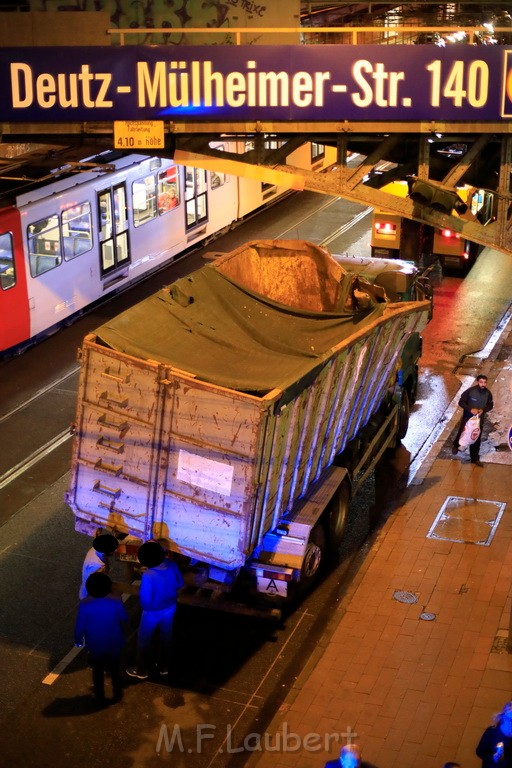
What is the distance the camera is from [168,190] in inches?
920

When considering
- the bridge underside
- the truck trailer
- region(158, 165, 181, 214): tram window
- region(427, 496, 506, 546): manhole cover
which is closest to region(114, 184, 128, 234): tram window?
region(158, 165, 181, 214): tram window

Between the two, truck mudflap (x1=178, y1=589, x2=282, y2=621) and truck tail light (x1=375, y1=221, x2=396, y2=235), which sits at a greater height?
truck tail light (x1=375, y1=221, x2=396, y2=235)

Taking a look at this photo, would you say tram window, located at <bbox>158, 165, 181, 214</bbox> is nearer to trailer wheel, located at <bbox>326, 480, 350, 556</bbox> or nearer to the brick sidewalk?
the brick sidewalk

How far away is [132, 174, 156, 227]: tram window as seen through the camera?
21.9 m

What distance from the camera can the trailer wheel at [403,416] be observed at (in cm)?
1568

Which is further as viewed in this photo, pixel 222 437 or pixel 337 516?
pixel 337 516

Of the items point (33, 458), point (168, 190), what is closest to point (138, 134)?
point (33, 458)

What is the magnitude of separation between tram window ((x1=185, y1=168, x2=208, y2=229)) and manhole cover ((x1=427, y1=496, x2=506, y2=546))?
473 inches

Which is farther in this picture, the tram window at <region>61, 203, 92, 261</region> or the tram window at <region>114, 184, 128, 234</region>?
the tram window at <region>114, 184, 128, 234</region>

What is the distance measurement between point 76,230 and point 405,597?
10.6m

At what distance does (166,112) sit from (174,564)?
25.6 ft
